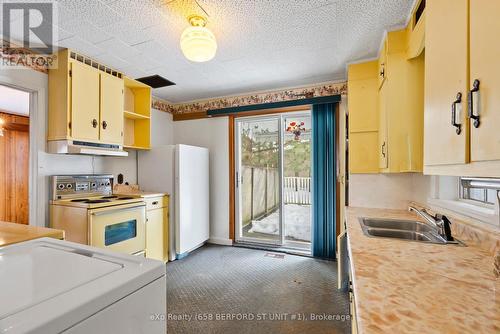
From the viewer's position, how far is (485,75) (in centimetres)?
66

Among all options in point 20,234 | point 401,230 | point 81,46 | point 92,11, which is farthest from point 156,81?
point 401,230

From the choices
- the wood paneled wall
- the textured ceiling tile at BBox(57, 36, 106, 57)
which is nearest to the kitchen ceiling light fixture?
the textured ceiling tile at BBox(57, 36, 106, 57)

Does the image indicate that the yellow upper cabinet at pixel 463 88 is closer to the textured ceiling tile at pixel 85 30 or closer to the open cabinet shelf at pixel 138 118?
the textured ceiling tile at pixel 85 30

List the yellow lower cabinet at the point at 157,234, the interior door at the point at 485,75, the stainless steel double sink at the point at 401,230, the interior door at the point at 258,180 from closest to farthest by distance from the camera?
→ 1. the interior door at the point at 485,75
2. the stainless steel double sink at the point at 401,230
3. the yellow lower cabinet at the point at 157,234
4. the interior door at the point at 258,180

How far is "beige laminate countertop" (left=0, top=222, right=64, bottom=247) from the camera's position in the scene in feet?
3.48

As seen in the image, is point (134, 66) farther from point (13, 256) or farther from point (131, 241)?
point (13, 256)

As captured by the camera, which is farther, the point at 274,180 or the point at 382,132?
the point at 274,180

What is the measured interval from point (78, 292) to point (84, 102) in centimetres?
227

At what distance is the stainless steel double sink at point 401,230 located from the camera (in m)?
1.54

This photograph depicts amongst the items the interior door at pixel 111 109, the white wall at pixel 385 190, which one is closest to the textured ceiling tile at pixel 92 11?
the interior door at pixel 111 109

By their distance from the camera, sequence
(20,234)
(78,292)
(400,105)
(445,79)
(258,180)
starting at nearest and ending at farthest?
(78,292) → (445,79) → (20,234) → (400,105) → (258,180)

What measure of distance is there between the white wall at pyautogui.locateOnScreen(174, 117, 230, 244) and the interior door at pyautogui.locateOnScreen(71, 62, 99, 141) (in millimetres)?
1637

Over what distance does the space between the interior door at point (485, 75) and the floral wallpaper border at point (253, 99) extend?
2.35 metres

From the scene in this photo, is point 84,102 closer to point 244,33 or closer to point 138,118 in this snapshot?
point 138,118
